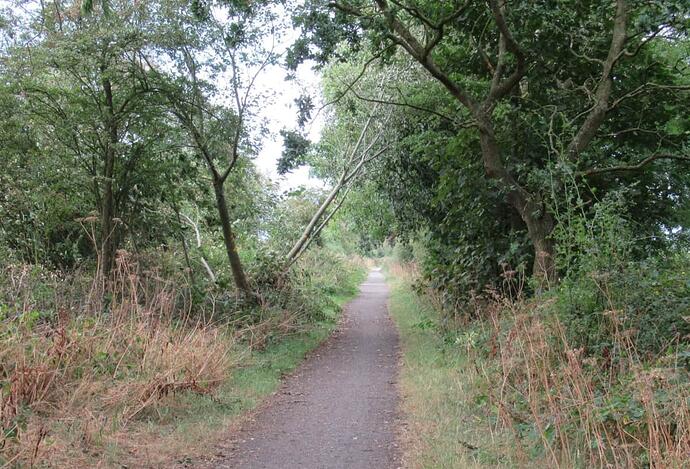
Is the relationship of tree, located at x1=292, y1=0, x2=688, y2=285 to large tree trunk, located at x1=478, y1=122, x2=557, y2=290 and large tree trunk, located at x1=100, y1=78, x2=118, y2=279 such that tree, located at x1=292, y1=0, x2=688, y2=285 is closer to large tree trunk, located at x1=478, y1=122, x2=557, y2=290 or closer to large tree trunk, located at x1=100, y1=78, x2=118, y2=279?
large tree trunk, located at x1=478, y1=122, x2=557, y2=290

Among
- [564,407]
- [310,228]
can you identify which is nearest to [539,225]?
[564,407]

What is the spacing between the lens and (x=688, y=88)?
8.57 meters

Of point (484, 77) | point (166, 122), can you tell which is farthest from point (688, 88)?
point (166, 122)

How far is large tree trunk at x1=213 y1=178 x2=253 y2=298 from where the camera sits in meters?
13.1

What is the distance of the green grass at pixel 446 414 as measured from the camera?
545cm

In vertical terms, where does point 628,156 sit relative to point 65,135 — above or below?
below

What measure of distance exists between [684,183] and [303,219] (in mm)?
12110

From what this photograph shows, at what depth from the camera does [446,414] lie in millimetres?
7031

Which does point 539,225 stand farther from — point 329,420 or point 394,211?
point 394,211

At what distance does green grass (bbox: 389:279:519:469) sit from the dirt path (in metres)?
0.26

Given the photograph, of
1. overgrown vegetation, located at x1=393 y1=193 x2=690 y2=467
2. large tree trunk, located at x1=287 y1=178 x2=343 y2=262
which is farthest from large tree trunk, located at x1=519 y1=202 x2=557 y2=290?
large tree trunk, located at x1=287 y1=178 x2=343 y2=262

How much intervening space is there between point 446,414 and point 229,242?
7922mm

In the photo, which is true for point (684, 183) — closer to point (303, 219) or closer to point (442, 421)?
point (442, 421)

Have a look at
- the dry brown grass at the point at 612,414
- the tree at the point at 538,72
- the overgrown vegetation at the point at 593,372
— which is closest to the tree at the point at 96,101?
the tree at the point at 538,72
